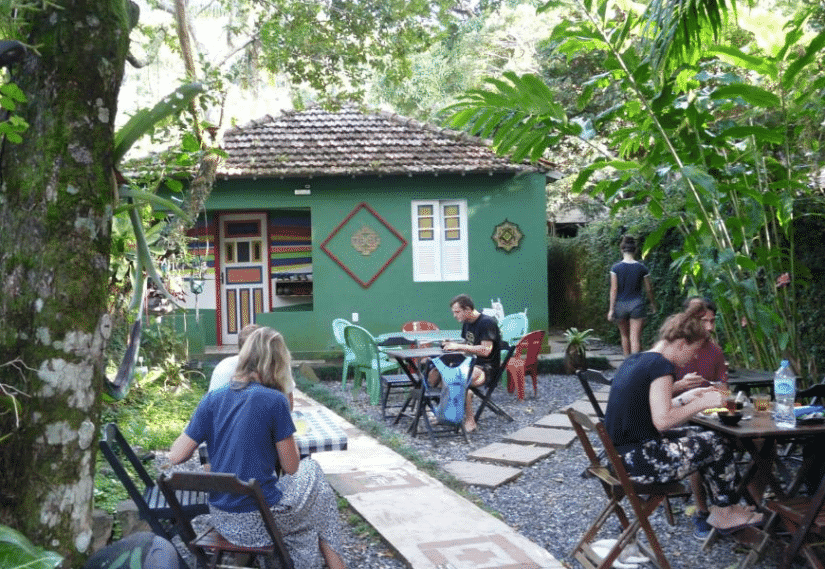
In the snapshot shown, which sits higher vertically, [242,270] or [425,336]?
[242,270]

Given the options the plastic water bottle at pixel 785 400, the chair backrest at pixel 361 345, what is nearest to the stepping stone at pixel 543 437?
the chair backrest at pixel 361 345

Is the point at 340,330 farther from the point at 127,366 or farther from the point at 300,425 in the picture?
the point at 127,366

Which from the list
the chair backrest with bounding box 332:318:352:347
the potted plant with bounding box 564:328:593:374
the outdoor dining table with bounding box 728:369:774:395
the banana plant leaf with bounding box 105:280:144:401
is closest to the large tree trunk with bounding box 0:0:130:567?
the banana plant leaf with bounding box 105:280:144:401

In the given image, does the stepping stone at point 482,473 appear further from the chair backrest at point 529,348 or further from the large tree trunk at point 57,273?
the large tree trunk at point 57,273

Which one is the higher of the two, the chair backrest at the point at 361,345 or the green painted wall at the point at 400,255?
the green painted wall at the point at 400,255

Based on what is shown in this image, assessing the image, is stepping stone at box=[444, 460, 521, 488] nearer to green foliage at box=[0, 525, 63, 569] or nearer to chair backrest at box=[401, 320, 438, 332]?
green foliage at box=[0, 525, 63, 569]

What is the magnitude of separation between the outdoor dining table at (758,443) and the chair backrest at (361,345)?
5.64 m

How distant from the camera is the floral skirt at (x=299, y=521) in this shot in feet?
13.2

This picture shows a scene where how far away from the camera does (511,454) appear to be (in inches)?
293

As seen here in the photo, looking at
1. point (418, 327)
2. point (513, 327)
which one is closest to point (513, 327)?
point (513, 327)

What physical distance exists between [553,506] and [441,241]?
9.36 meters

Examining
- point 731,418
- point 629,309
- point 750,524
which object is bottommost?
point 750,524

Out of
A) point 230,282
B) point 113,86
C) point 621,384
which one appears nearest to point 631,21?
point 621,384

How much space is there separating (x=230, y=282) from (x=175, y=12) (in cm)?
646
